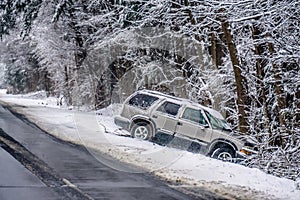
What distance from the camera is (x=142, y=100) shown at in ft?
51.9

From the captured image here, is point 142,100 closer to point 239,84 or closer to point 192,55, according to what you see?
point 239,84

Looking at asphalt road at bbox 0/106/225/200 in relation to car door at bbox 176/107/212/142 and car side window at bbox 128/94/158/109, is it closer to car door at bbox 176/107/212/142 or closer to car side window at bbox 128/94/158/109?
car side window at bbox 128/94/158/109

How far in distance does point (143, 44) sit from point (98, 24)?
3.64 m

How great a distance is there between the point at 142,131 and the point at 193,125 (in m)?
1.80

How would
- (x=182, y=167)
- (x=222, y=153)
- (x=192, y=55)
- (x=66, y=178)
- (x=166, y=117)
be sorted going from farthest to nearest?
(x=192, y=55)
(x=166, y=117)
(x=222, y=153)
(x=182, y=167)
(x=66, y=178)

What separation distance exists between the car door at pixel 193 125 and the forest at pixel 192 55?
1508 mm

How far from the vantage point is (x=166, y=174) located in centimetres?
1012

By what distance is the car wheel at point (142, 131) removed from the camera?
15.4 meters

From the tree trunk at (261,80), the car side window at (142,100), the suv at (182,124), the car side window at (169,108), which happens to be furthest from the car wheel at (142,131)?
the tree trunk at (261,80)

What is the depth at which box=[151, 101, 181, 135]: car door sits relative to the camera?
15.0 m

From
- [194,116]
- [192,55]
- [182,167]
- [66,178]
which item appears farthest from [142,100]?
[66,178]

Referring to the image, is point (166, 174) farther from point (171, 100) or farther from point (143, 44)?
point (143, 44)

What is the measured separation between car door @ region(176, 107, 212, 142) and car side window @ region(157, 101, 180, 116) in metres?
0.31

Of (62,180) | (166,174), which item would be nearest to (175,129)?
(166,174)
